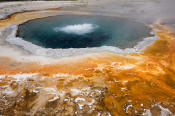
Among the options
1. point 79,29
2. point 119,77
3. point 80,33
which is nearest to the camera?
point 119,77

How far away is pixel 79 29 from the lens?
10633 millimetres

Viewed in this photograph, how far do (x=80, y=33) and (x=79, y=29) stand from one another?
834 mm

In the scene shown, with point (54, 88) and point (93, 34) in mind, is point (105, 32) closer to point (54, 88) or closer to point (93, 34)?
point (93, 34)

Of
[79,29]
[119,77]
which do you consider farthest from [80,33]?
[119,77]

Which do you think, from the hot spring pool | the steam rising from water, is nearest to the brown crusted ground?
the hot spring pool

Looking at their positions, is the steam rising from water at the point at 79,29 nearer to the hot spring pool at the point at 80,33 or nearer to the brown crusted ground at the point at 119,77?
the hot spring pool at the point at 80,33

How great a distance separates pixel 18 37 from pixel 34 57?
3300mm

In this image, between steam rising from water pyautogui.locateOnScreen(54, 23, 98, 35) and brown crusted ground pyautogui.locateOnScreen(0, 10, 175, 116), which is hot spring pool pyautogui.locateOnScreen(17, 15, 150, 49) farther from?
brown crusted ground pyautogui.locateOnScreen(0, 10, 175, 116)

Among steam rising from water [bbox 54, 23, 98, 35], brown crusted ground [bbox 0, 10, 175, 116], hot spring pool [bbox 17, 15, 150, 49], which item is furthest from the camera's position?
steam rising from water [bbox 54, 23, 98, 35]

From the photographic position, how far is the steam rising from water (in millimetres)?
10194

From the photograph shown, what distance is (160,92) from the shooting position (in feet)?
16.1

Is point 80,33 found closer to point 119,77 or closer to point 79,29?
point 79,29

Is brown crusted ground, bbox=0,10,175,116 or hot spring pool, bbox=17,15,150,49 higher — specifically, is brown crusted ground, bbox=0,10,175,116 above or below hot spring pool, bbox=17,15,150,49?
below

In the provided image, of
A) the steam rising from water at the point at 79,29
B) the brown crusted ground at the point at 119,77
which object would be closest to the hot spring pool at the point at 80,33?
the steam rising from water at the point at 79,29
